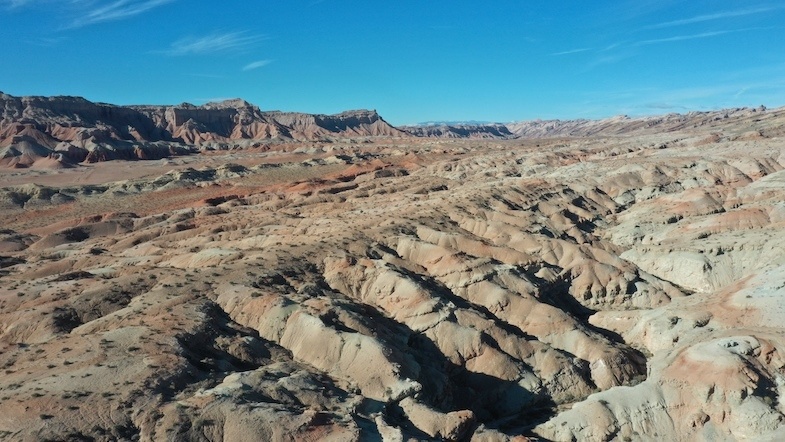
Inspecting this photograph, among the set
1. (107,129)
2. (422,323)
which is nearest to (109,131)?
(107,129)

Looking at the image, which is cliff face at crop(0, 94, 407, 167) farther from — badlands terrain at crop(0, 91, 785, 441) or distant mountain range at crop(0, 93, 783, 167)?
badlands terrain at crop(0, 91, 785, 441)

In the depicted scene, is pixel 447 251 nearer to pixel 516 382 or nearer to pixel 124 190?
pixel 516 382

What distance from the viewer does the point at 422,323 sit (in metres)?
26.0

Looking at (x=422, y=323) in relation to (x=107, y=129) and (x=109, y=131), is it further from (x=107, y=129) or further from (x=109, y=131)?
(x=107, y=129)

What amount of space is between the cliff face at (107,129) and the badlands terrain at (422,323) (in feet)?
282

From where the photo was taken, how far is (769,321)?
2420 cm

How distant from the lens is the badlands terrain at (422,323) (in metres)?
17.7

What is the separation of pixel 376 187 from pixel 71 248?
35214mm

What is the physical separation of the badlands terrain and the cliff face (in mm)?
86091

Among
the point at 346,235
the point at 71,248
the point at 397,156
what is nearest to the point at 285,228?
the point at 346,235

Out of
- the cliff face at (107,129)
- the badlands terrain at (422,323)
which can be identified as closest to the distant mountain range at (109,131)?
the cliff face at (107,129)

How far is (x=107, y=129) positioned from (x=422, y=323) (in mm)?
151031

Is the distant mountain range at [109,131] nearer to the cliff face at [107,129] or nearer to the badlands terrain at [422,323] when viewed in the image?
the cliff face at [107,129]

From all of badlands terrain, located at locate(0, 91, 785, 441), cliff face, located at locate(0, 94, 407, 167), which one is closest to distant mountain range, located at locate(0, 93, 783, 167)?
cliff face, located at locate(0, 94, 407, 167)
